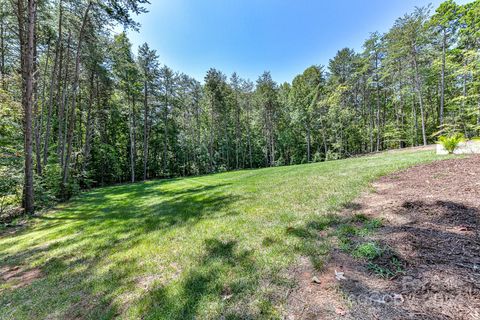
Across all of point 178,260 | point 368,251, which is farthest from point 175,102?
point 368,251

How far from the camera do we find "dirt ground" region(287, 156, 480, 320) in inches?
62.3

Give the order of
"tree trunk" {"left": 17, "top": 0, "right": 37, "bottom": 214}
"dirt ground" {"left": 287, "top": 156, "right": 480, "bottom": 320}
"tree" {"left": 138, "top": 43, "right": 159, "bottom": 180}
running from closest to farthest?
"dirt ground" {"left": 287, "top": 156, "right": 480, "bottom": 320}, "tree trunk" {"left": 17, "top": 0, "right": 37, "bottom": 214}, "tree" {"left": 138, "top": 43, "right": 159, "bottom": 180}

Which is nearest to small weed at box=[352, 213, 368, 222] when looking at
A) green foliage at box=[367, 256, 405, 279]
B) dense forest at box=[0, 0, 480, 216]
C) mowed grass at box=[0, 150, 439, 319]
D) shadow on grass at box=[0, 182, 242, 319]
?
mowed grass at box=[0, 150, 439, 319]

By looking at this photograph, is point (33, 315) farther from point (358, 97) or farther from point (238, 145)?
point (358, 97)

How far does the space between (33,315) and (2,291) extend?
1344 mm

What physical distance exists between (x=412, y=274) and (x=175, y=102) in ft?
80.8

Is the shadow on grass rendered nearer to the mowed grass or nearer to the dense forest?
the mowed grass

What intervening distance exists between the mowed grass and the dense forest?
585 centimetres

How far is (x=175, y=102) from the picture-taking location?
23.1 m

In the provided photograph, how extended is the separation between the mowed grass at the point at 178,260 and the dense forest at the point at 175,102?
5.85 m

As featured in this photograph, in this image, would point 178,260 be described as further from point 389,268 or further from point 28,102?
A: point 28,102

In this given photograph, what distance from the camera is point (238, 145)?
30188 millimetres

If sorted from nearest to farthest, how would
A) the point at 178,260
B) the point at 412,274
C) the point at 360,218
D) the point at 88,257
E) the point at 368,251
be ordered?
1. the point at 412,274
2. the point at 368,251
3. the point at 178,260
4. the point at 360,218
5. the point at 88,257

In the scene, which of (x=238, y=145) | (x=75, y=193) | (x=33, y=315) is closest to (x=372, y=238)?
(x=33, y=315)
